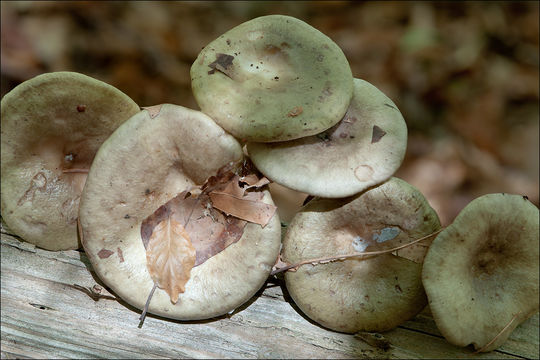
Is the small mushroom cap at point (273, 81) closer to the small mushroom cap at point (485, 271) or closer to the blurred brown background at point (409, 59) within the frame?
the small mushroom cap at point (485, 271)

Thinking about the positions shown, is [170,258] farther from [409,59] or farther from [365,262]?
[409,59]

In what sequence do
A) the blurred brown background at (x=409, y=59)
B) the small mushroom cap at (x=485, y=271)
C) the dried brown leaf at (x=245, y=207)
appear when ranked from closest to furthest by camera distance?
the small mushroom cap at (x=485, y=271) → the dried brown leaf at (x=245, y=207) → the blurred brown background at (x=409, y=59)

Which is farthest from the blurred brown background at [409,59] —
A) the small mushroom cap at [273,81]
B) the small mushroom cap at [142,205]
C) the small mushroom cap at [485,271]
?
the small mushroom cap at [142,205]

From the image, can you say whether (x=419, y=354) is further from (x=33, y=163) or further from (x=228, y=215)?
(x=33, y=163)

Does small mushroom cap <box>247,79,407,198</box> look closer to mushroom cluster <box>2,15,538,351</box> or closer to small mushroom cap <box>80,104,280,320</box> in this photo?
mushroom cluster <box>2,15,538,351</box>

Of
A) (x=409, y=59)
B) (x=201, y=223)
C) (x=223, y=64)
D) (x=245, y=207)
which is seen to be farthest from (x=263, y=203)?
(x=409, y=59)

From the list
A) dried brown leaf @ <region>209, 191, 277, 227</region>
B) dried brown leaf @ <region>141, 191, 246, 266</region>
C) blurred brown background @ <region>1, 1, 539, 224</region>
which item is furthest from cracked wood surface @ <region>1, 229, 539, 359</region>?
blurred brown background @ <region>1, 1, 539, 224</region>

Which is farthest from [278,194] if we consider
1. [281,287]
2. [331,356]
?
[331,356]

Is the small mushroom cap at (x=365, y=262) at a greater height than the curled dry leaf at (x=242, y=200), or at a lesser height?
lesser
